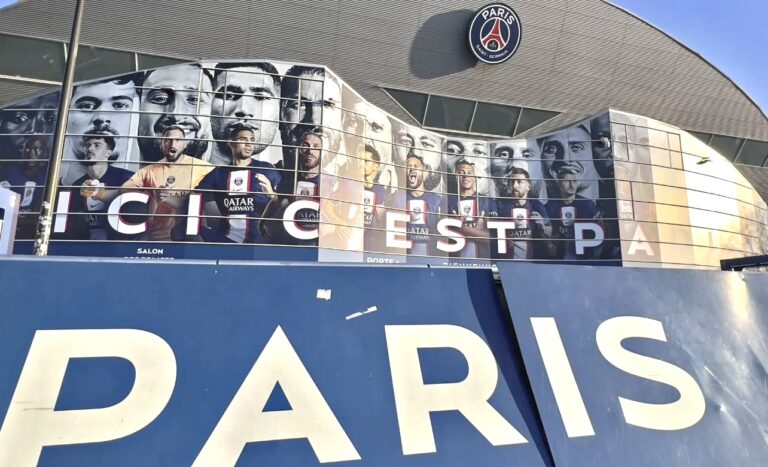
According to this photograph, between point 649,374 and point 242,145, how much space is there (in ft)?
48.4

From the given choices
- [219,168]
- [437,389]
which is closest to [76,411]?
[437,389]

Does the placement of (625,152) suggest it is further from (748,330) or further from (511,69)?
(748,330)

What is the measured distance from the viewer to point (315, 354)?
180 cm

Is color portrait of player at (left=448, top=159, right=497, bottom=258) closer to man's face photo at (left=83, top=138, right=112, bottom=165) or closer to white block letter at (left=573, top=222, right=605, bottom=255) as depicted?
white block letter at (left=573, top=222, right=605, bottom=255)

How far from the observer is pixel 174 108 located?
14.9 meters

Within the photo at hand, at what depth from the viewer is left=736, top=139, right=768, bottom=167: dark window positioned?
2672 cm

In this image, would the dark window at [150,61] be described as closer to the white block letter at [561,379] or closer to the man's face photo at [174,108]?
the man's face photo at [174,108]

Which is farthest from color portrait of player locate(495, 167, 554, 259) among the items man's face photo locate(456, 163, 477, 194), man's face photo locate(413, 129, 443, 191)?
man's face photo locate(413, 129, 443, 191)

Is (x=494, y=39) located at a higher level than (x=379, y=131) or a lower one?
higher

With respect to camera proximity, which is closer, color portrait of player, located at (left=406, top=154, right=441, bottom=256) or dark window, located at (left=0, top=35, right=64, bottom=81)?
dark window, located at (left=0, top=35, right=64, bottom=81)

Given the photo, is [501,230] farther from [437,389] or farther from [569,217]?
[437,389]

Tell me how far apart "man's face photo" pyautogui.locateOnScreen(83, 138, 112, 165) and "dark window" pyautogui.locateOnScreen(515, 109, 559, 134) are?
712 inches

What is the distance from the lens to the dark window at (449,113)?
21.5m

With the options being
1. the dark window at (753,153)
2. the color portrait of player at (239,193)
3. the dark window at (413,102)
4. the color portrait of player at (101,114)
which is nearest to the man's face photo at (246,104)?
the color portrait of player at (239,193)
